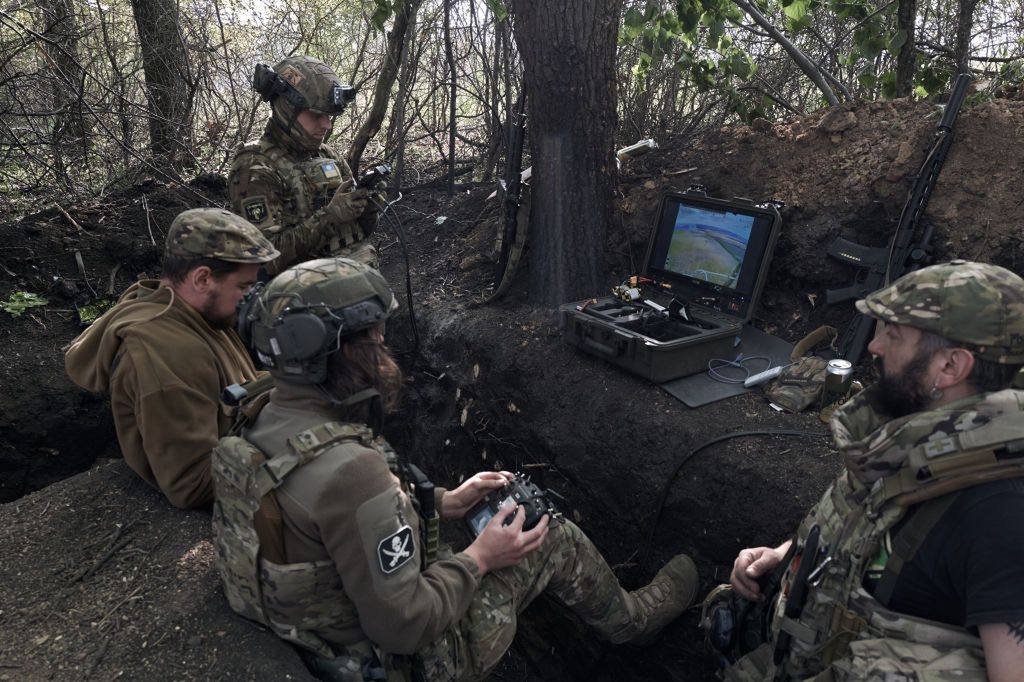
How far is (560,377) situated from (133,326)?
2.50 meters

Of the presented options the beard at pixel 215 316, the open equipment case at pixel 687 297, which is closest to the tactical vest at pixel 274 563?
the beard at pixel 215 316

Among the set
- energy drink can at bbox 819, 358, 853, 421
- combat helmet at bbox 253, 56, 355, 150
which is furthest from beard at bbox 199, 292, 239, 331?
energy drink can at bbox 819, 358, 853, 421

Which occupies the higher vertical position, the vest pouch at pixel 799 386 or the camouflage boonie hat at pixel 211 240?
the camouflage boonie hat at pixel 211 240

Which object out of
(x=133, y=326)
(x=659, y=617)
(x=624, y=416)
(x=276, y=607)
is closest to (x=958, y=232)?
(x=624, y=416)

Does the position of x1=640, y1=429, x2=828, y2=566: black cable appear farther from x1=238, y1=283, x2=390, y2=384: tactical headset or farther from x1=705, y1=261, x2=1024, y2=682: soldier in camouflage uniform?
x1=238, y1=283, x2=390, y2=384: tactical headset

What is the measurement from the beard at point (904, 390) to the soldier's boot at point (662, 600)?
1.53 m

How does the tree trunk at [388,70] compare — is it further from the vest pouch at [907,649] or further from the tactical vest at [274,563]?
the vest pouch at [907,649]

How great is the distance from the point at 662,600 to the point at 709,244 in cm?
225

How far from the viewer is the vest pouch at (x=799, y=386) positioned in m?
3.76

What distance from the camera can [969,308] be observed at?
1.85 m

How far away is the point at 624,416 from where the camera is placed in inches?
157

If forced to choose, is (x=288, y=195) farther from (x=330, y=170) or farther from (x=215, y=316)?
(x=215, y=316)

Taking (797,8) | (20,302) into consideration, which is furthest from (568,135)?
(20,302)

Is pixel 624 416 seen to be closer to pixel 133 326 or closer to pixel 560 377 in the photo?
pixel 560 377
